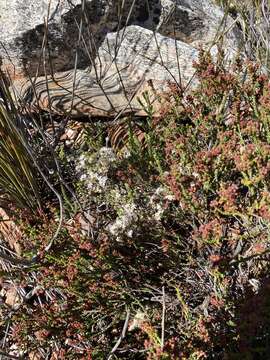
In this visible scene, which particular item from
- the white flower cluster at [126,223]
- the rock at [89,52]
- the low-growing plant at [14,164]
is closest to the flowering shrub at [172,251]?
the white flower cluster at [126,223]

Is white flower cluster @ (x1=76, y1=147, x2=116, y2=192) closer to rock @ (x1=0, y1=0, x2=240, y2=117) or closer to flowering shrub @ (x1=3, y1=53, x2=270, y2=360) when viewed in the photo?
flowering shrub @ (x1=3, y1=53, x2=270, y2=360)

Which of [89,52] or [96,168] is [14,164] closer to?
[96,168]

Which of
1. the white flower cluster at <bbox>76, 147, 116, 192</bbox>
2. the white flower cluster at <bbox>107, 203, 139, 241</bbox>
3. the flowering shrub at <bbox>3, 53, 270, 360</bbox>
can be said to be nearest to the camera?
the flowering shrub at <bbox>3, 53, 270, 360</bbox>

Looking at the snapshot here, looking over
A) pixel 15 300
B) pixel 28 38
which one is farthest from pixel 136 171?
pixel 28 38

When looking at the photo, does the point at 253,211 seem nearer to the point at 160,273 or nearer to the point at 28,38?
the point at 160,273

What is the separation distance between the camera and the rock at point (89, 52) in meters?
2.71

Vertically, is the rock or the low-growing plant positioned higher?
the rock

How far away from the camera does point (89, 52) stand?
2.86 metres

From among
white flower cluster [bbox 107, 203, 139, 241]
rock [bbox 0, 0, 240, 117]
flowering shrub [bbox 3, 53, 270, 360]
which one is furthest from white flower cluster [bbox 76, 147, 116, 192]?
rock [bbox 0, 0, 240, 117]

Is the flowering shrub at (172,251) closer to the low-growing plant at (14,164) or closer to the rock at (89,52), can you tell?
the low-growing plant at (14,164)

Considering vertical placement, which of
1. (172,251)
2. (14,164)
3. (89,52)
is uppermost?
(89,52)

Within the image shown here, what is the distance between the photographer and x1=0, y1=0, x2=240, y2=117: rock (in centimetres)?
271

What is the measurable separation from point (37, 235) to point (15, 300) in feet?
1.27

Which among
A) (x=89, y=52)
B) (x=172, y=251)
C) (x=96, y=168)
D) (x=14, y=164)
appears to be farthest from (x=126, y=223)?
(x=89, y=52)
